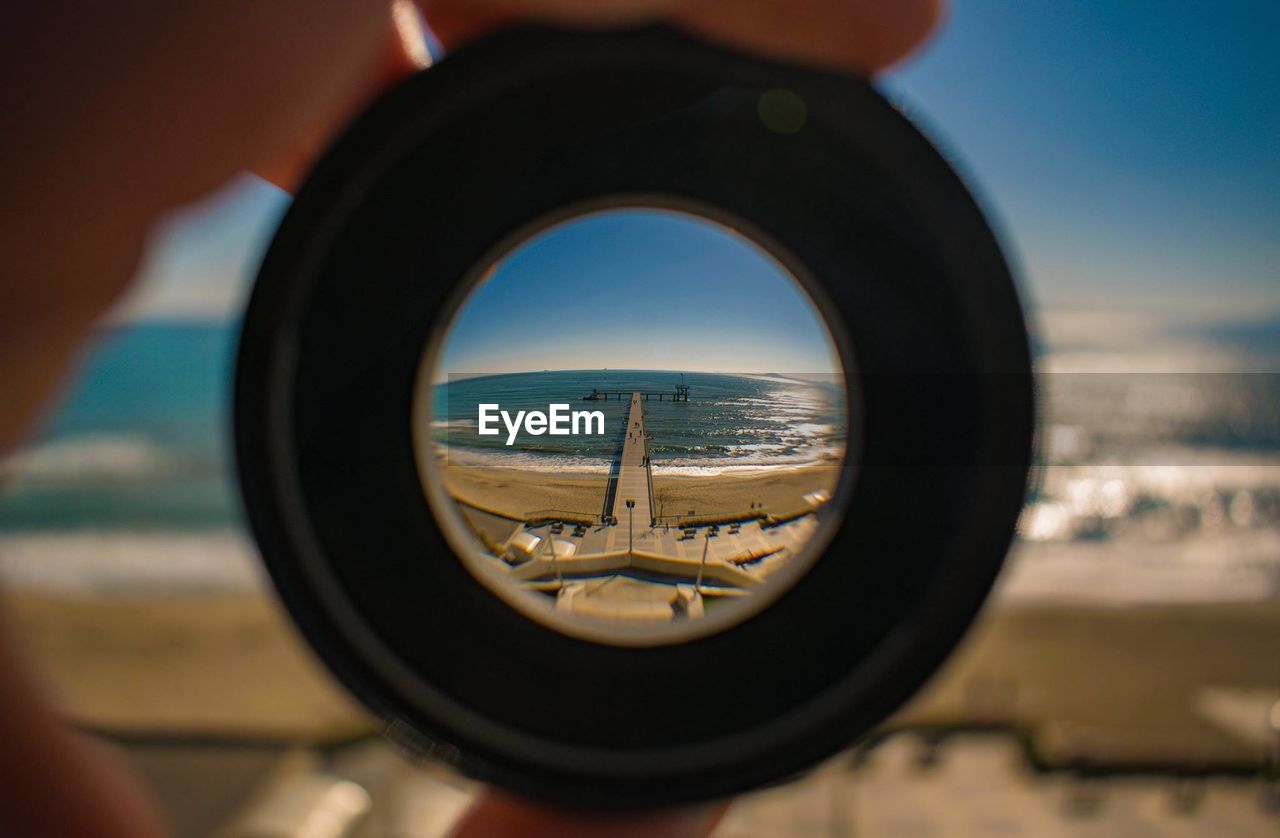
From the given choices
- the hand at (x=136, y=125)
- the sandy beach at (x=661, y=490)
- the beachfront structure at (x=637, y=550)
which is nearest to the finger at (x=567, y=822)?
the hand at (x=136, y=125)

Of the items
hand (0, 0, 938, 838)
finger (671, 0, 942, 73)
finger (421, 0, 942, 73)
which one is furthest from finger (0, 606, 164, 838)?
finger (671, 0, 942, 73)

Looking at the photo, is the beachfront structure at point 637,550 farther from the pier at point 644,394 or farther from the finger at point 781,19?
the finger at point 781,19

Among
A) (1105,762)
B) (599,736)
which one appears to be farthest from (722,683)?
(1105,762)

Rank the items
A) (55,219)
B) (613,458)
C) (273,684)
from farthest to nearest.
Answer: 1. (273,684)
2. (613,458)
3. (55,219)

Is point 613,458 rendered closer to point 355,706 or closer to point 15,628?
point 355,706

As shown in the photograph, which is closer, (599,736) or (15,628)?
(599,736)

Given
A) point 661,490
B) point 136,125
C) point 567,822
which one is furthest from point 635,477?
point 136,125

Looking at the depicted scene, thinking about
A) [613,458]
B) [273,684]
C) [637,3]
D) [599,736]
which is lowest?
[273,684]

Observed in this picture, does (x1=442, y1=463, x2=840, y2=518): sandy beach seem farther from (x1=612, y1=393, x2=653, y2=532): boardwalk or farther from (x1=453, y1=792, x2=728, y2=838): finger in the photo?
→ (x1=453, y1=792, x2=728, y2=838): finger
